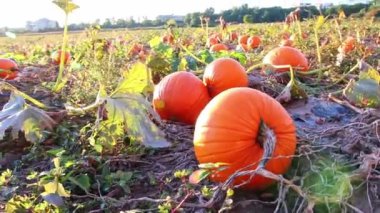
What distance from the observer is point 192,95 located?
9.78 feet

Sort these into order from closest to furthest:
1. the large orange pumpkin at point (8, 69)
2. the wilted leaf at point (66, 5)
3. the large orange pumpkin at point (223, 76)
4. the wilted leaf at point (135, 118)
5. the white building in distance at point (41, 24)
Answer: the wilted leaf at point (135, 118)
the large orange pumpkin at point (223, 76)
the wilted leaf at point (66, 5)
the large orange pumpkin at point (8, 69)
the white building in distance at point (41, 24)

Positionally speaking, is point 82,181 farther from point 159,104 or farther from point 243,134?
point 159,104

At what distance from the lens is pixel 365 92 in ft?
9.96

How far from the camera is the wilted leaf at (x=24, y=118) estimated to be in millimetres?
2584

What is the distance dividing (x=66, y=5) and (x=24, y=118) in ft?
3.10

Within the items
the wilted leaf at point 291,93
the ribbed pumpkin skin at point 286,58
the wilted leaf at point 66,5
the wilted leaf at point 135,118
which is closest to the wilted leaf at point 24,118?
the wilted leaf at point 135,118

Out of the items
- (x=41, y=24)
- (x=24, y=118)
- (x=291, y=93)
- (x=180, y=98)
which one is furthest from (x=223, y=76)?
(x=41, y=24)

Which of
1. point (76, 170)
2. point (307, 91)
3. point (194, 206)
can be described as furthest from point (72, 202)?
point (307, 91)

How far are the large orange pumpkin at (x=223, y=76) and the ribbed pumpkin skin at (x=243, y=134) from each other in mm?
971

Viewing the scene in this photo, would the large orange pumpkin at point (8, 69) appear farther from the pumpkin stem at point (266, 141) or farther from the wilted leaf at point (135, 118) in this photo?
the pumpkin stem at point (266, 141)

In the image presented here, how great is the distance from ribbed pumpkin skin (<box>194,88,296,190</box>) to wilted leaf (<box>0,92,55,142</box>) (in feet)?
3.29

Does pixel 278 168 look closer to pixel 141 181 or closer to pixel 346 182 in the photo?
pixel 346 182

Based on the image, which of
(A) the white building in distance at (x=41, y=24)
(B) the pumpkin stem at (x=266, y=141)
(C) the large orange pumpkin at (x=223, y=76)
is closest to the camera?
(B) the pumpkin stem at (x=266, y=141)

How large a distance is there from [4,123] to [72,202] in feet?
2.09
